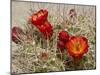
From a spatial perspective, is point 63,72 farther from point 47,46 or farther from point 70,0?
point 70,0

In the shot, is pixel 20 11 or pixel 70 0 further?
pixel 70 0

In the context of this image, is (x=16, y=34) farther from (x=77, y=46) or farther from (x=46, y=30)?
(x=77, y=46)

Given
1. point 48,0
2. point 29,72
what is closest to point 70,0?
point 48,0

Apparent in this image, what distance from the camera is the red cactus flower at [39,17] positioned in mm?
2211

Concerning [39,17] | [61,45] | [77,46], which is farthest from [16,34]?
[77,46]

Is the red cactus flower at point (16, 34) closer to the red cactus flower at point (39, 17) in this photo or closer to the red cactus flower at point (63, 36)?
the red cactus flower at point (39, 17)

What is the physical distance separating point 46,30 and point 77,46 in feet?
1.37

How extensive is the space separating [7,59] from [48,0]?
30.4 inches

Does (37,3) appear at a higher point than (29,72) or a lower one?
higher

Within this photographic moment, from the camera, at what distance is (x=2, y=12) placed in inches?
83.0

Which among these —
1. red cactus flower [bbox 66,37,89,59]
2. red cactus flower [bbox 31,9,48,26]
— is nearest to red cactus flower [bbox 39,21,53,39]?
red cactus flower [bbox 31,9,48,26]

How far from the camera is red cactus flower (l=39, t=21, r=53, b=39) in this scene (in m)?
2.24

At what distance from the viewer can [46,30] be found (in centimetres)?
225

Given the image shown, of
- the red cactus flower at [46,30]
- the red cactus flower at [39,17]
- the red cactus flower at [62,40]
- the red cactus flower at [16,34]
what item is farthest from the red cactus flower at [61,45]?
the red cactus flower at [16,34]
